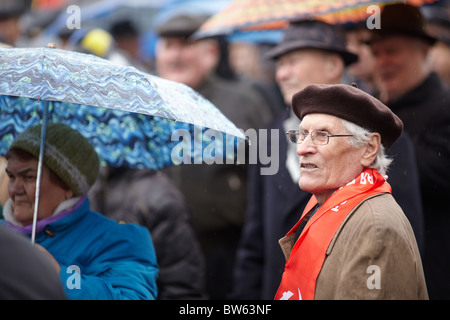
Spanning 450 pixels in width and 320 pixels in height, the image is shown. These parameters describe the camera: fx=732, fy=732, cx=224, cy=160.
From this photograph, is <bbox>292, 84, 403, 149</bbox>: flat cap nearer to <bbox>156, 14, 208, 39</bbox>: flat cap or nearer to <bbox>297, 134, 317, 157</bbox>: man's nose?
<bbox>297, 134, 317, 157</bbox>: man's nose

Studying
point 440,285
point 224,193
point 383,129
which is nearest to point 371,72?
point 224,193

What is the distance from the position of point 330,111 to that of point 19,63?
1.46m

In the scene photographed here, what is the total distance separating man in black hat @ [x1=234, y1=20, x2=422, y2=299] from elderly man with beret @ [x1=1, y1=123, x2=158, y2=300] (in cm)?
108

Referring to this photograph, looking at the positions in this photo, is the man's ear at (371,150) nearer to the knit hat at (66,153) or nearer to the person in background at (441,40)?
the knit hat at (66,153)

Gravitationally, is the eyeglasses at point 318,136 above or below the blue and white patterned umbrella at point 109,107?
below

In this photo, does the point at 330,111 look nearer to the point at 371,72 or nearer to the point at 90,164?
the point at 90,164

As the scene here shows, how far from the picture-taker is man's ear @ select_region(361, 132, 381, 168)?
3.43 meters

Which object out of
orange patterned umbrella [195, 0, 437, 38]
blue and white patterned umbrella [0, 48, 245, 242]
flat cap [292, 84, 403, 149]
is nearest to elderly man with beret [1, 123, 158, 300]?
blue and white patterned umbrella [0, 48, 245, 242]

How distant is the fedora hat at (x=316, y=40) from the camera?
16.5ft

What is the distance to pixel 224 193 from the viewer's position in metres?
6.47

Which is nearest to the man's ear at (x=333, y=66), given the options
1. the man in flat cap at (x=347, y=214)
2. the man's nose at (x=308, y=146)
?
the man in flat cap at (x=347, y=214)

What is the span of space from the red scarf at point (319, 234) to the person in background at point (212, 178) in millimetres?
3032

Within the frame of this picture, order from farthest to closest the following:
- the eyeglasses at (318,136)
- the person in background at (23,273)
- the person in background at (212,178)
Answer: the person in background at (212,178)
the eyeglasses at (318,136)
the person in background at (23,273)

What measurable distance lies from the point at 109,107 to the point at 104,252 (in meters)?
0.95
